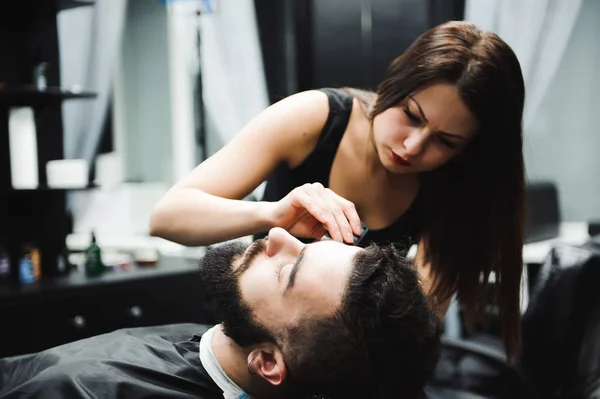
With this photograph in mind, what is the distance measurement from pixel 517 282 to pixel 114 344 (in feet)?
3.38

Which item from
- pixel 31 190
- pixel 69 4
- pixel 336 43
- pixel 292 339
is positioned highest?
pixel 69 4

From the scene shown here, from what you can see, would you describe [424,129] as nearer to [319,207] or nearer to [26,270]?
[319,207]

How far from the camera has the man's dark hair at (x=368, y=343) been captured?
116 cm

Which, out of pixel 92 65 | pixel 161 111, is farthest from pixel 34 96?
pixel 161 111

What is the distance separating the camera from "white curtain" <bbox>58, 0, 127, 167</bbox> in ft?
12.9

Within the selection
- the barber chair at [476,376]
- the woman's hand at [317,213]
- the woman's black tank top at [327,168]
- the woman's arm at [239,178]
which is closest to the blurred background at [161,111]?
the barber chair at [476,376]

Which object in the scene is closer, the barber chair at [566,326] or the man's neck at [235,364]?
the man's neck at [235,364]

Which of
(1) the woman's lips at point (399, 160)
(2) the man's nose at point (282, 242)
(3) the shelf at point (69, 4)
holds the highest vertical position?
(3) the shelf at point (69, 4)

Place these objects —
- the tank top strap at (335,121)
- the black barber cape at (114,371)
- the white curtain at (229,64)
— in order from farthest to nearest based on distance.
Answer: the white curtain at (229,64) → the tank top strap at (335,121) → the black barber cape at (114,371)

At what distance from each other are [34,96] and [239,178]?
1.94 metres

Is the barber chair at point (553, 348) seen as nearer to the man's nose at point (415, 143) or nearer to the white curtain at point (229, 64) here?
the man's nose at point (415, 143)

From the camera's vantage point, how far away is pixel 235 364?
4.39 ft

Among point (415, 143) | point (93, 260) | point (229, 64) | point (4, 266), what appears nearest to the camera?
point (415, 143)

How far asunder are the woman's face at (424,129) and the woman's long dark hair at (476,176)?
22 millimetres
